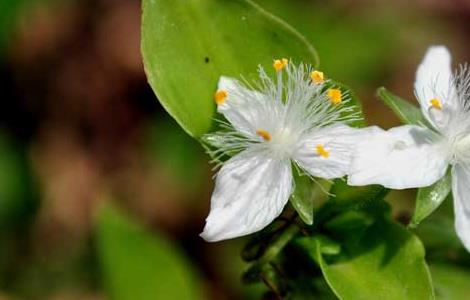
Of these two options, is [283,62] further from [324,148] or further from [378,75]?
[378,75]

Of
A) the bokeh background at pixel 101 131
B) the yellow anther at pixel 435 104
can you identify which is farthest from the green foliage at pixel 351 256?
the bokeh background at pixel 101 131

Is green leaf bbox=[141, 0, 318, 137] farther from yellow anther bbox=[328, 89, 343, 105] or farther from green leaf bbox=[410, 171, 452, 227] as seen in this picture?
green leaf bbox=[410, 171, 452, 227]

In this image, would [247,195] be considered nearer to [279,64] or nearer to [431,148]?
[279,64]

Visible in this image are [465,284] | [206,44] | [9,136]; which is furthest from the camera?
[9,136]

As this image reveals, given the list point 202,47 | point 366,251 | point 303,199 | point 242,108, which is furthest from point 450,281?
point 202,47

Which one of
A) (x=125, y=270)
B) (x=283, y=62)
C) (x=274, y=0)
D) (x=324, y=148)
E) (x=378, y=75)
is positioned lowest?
(x=125, y=270)

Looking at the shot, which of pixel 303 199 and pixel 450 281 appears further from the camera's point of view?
pixel 450 281

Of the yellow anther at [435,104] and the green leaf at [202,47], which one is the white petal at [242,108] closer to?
the green leaf at [202,47]

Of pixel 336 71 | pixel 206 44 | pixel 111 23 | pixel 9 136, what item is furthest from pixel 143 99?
pixel 206 44
